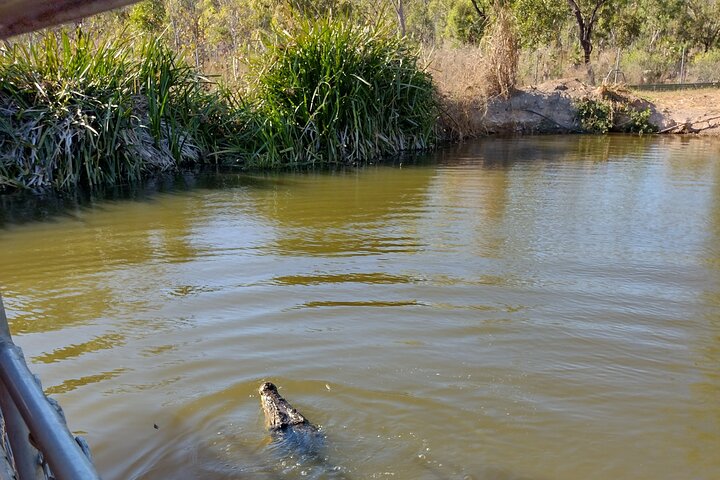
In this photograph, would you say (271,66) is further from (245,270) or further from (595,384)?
(595,384)

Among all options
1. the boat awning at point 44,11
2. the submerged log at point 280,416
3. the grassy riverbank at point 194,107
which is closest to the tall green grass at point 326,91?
the grassy riverbank at point 194,107

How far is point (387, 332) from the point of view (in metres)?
4.17

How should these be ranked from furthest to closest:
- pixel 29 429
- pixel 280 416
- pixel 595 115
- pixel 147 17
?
pixel 147 17, pixel 595 115, pixel 280 416, pixel 29 429

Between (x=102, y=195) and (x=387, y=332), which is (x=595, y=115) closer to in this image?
(x=102, y=195)

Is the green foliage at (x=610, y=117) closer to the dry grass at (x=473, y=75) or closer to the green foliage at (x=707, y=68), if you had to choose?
the dry grass at (x=473, y=75)

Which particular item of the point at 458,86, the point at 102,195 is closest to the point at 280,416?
the point at 102,195

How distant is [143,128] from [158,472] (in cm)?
784

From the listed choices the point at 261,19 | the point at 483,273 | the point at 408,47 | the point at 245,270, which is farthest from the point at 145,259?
the point at 261,19

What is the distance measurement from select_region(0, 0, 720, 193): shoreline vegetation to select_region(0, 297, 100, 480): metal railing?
7.30m

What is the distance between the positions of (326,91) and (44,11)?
10.3m

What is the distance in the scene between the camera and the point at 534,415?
3.21 m

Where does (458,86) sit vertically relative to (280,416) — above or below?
above

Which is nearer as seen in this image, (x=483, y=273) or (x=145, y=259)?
(x=483, y=273)

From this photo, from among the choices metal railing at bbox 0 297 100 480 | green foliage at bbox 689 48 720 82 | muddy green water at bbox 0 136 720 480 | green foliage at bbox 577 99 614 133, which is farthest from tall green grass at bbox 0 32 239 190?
green foliage at bbox 689 48 720 82
